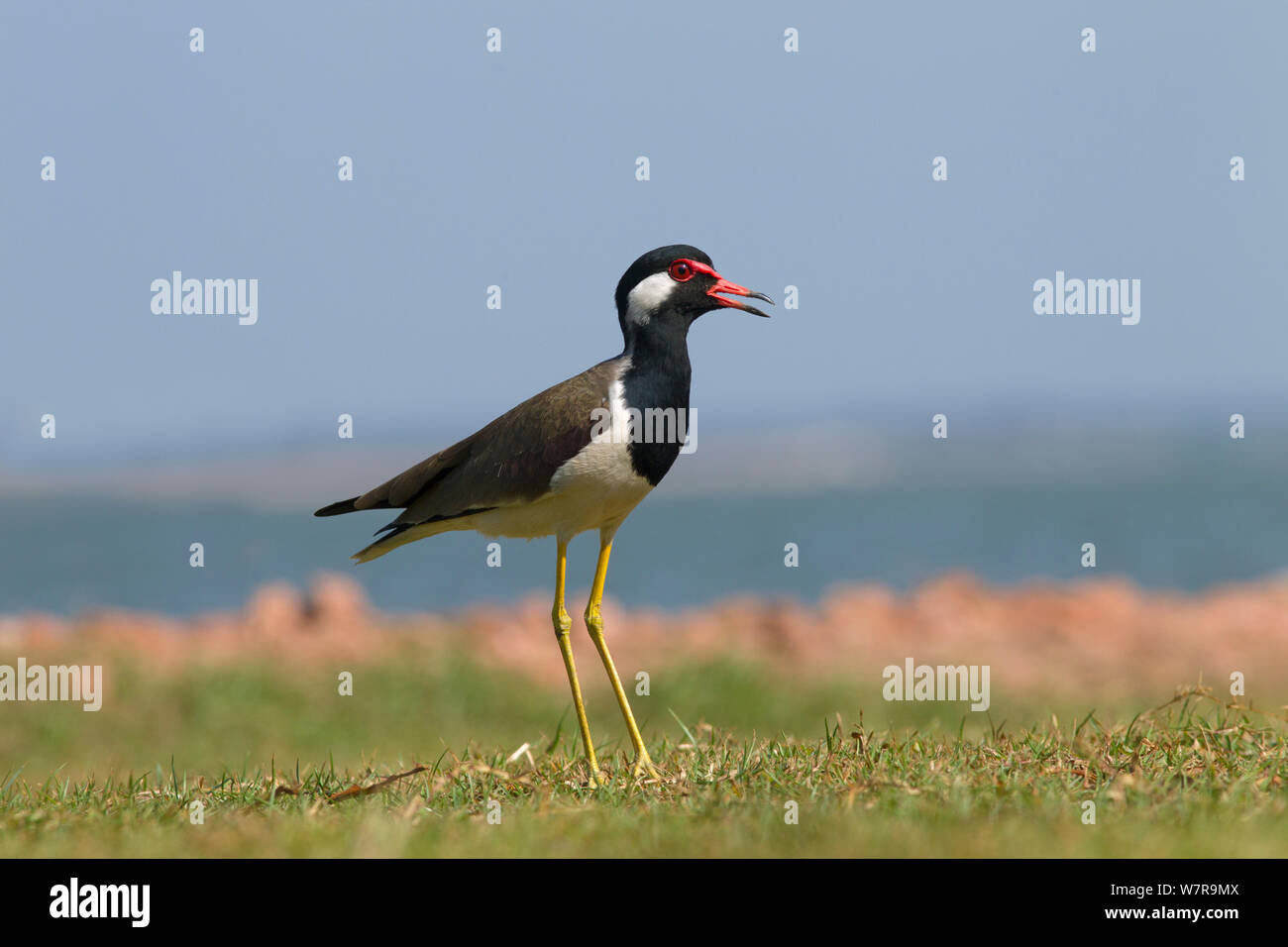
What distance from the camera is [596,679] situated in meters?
11.4

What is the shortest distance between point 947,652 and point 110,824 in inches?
313

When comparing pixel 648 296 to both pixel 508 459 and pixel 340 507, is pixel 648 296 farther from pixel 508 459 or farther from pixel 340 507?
pixel 340 507

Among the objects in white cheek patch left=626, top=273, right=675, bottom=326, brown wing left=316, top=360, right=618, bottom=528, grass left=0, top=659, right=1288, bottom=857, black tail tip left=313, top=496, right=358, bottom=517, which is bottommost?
grass left=0, top=659, right=1288, bottom=857

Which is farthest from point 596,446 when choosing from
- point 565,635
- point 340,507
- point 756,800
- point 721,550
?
point 721,550

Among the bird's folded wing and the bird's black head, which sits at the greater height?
the bird's black head

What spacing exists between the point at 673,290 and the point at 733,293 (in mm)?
309

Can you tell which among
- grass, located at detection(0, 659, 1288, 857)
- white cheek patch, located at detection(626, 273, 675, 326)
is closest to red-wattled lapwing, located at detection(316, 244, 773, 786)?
white cheek patch, located at detection(626, 273, 675, 326)

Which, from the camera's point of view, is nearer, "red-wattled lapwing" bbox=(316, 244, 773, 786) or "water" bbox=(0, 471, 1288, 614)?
"red-wattled lapwing" bbox=(316, 244, 773, 786)

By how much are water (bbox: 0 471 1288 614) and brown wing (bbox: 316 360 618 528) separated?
738 centimetres

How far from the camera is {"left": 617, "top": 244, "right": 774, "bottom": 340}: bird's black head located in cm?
609

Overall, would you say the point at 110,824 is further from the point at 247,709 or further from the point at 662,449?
the point at 247,709

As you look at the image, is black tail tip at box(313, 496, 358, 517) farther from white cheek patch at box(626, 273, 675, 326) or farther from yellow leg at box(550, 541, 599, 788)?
white cheek patch at box(626, 273, 675, 326)

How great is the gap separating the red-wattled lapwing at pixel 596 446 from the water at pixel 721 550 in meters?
7.72

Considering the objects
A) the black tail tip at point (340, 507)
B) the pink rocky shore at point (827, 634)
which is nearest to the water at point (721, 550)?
the pink rocky shore at point (827, 634)
